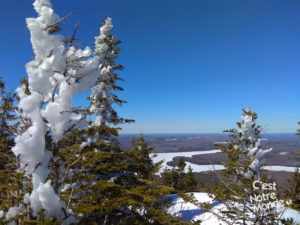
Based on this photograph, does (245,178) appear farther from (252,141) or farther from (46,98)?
(46,98)

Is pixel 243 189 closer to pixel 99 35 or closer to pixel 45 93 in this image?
pixel 45 93

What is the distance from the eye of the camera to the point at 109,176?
7.81 m

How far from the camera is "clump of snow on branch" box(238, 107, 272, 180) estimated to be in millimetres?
6914

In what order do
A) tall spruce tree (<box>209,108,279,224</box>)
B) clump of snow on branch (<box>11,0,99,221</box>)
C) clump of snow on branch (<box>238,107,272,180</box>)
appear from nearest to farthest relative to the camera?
clump of snow on branch (<box>11,0,99,221</box>) → tall spruce tree (<box>209,108,279,224</box>) → clump of snow on branch (<box>238,107,272,180</box>)

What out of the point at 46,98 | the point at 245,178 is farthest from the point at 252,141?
the point at 46,98

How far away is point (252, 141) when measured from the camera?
7883 mm

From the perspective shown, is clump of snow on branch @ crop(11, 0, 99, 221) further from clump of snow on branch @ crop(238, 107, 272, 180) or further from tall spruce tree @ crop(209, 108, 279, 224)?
clump of snow on branch @ crop(238, 107, 272, 180)

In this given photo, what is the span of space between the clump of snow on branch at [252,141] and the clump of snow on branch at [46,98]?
6941mm

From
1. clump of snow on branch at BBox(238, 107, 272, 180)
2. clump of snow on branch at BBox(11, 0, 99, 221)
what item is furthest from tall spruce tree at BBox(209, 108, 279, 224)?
clump of snow on branch at BBox(11, 0, 99, 221)

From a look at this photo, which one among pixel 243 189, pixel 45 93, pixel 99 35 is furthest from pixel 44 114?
pixel 99 35

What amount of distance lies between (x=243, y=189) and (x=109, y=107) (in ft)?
24.0

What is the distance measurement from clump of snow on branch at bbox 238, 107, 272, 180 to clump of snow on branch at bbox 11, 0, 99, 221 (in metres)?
6.94

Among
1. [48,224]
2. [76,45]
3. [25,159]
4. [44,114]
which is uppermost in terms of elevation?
[76,45]

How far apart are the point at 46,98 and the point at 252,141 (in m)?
8.21
